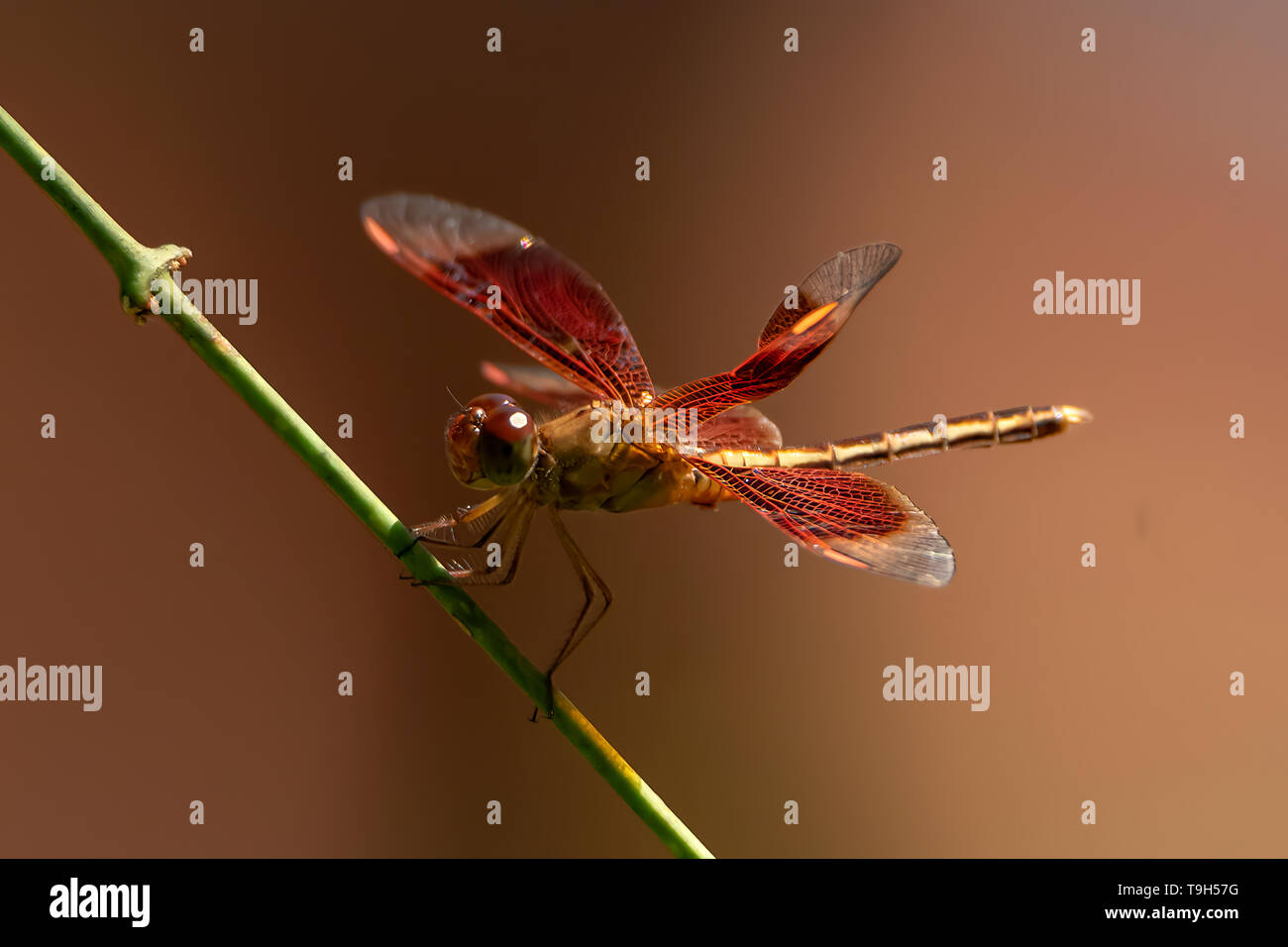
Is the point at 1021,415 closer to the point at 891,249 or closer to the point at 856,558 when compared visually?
the point at 891,249

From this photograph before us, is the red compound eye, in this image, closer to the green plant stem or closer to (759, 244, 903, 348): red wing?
the green plant stem

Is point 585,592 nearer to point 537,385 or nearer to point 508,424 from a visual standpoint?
point 508,424

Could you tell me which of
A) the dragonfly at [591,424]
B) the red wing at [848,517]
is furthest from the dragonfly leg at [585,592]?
the red wing at [848,517]

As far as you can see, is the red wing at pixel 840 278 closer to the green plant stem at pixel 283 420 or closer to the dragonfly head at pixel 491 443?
the dragonfly head at pixel 491 443

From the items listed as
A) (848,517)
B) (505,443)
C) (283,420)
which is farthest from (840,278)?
(283,420)

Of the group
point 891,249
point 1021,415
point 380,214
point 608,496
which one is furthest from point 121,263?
point 1021,415

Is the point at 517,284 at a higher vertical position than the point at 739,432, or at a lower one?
higher
